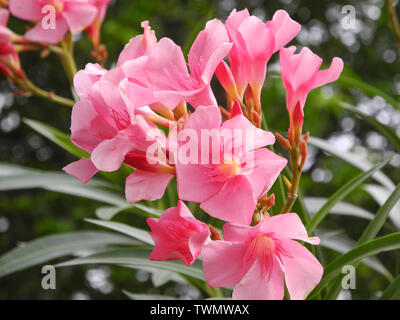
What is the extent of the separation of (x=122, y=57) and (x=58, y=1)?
0.41 m

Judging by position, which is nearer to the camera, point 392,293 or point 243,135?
point 243,135

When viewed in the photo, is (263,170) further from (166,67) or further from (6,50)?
(6,50)

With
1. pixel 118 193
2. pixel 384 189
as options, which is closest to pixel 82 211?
pixel 118 193

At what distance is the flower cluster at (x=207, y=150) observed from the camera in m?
0.48

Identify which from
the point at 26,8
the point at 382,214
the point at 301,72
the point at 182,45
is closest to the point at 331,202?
the point at 382,214

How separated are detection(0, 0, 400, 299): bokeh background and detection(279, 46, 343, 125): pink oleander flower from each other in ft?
5.20

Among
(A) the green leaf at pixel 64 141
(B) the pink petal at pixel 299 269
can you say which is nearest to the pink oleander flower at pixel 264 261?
(B) the pink petal at pixel 299 269

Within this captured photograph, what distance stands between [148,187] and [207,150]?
0.08 m

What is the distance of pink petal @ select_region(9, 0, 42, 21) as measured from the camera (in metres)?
0.92

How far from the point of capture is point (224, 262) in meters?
0.49

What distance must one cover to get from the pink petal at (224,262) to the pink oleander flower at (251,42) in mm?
175

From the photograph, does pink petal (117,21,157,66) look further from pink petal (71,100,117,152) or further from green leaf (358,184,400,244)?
green leaf (358,184,400,244)

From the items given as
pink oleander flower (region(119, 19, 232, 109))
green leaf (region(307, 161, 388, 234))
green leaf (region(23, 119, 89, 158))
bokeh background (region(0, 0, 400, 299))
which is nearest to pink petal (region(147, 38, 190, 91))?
pink oleander flower (region(119, 19, 232, 109))

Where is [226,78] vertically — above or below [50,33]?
below
